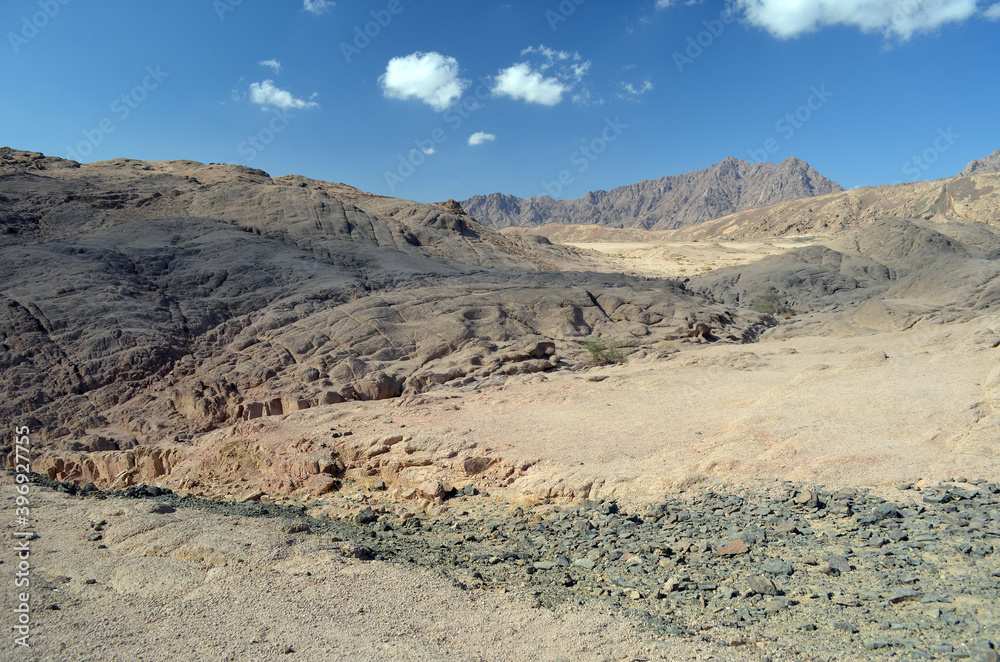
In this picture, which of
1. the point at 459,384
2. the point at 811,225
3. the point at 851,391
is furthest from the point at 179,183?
the point at 811,225

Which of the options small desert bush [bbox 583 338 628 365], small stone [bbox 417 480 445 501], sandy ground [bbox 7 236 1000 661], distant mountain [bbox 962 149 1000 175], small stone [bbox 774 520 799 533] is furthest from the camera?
distant mountain [bbox 962 149 1000 175]

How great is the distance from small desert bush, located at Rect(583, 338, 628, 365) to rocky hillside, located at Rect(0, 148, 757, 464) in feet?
1.43

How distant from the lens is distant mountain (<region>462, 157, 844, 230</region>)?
465 feet

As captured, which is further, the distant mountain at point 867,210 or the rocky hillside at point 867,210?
the rocky hillside at point 867,210

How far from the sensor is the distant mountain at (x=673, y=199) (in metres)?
142

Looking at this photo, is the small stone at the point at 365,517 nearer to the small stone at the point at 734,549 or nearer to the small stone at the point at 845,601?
the small stone at the point at 734,549

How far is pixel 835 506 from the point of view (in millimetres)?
6000

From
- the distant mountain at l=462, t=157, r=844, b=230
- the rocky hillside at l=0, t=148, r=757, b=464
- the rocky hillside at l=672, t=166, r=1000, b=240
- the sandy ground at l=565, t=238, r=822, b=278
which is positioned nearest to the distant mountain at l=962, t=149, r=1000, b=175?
the distant mountain at l=462, t=157, r=844, b=230

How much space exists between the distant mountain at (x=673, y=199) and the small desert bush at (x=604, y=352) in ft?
415

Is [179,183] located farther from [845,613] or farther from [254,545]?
[845,613]

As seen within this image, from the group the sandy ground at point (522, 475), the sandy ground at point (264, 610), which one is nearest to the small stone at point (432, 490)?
the sandy ground at point (522, 475)

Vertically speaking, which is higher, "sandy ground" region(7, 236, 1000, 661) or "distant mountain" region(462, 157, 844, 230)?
"distant mountain" region(462, 157, 844, 230)

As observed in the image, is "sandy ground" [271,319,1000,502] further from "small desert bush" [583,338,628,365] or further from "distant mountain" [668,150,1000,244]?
"distant mountain" [668,150,1000,244]

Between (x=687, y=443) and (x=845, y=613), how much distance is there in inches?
154
